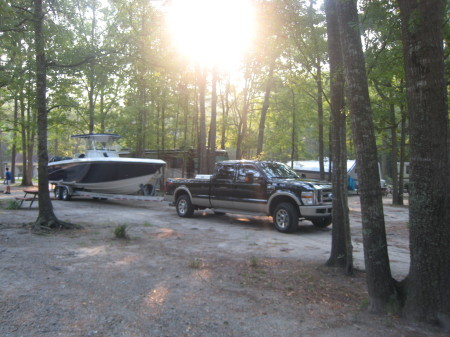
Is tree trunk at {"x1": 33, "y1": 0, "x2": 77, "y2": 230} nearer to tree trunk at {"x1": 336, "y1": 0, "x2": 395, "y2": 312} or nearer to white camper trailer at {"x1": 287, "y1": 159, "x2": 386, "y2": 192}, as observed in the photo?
tree trunk at {"x1": 336, "y1": 0, "x2": 395, "y2": 312}

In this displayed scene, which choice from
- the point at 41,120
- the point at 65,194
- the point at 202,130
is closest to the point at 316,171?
the point at 202,130

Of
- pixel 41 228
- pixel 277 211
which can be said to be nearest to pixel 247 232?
pixel 277 211

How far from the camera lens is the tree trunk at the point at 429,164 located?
12.1 feet

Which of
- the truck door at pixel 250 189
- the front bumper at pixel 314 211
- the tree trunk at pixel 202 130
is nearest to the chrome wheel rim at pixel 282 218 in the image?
the front bumper at pixel 314 211

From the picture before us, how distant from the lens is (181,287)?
5.10m

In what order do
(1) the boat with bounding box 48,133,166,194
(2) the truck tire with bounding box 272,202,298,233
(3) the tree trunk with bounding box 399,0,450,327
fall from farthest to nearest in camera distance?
(1) the boat with bounding box 48,133,166,194
(2) the truck tire with bounding box 272,202,298,233
(3) the tree trunk with bounding box 399,0,450,327

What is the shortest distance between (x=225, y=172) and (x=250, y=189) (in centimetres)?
126

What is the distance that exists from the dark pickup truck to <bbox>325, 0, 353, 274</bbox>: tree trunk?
349 centimetres

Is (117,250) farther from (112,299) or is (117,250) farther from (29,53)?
(29,53)

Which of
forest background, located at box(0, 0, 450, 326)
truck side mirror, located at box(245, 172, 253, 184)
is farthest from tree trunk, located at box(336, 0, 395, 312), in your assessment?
truck side mirror, located at box(245, 172, 253, 184)

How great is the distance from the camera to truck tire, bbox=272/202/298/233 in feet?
32.4

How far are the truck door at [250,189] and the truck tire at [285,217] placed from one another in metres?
0.54

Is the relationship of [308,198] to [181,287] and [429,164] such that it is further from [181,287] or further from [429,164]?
[429,164]

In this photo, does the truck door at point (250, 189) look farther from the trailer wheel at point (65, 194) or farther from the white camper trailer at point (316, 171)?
the white camper trailer at point (316, 171)
